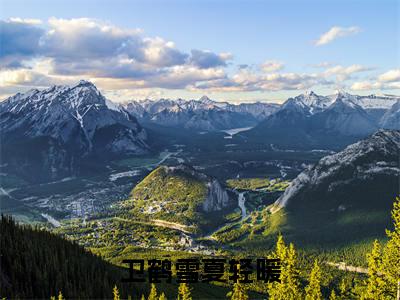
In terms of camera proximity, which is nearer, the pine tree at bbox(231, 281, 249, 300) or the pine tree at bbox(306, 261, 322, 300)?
the pine tree at bbox(306, 261, 322, 300)

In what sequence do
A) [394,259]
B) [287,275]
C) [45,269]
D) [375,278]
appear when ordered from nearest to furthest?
[394,259], [375,278], [287,275], [45,269]

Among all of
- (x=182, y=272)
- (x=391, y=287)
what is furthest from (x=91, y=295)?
(x=391, y=287)

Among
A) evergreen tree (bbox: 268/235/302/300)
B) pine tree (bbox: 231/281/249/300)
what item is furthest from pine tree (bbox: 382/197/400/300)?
pine tree (bbox: 231/281/249/300)

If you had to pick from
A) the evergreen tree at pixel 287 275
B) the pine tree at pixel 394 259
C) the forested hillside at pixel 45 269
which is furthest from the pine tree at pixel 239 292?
the forested hillside at pixel 45 269

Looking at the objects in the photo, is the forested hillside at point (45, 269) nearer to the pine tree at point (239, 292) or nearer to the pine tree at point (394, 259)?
the pine tree at point (239, 292)

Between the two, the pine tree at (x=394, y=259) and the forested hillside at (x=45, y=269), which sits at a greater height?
the pine tree at (x=394, y=259)

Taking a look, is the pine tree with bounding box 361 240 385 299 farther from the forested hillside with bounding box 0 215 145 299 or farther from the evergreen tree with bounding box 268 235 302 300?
the forested hillside with bounding box 0 215 145 299

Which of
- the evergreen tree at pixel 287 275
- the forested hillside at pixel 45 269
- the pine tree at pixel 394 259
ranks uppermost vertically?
the pine tree at pixel 394 259

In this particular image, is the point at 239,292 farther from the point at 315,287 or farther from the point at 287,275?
the point at 315,287

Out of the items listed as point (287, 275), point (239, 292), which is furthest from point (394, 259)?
point (239, 292)

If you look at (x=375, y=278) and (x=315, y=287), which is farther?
(x=315, y=287)

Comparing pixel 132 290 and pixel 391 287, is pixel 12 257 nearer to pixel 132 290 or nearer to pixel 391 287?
pixel 132 290

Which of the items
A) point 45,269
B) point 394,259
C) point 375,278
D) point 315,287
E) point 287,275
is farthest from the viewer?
point 45,269

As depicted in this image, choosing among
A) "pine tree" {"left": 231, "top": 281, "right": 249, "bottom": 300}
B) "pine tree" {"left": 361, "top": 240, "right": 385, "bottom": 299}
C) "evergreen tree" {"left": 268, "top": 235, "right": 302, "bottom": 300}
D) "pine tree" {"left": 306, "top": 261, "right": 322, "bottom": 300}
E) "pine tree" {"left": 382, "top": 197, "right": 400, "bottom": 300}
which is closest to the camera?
"pine tree" {"left": 382, "top": 197, "right": 400, "bottom": 300}
